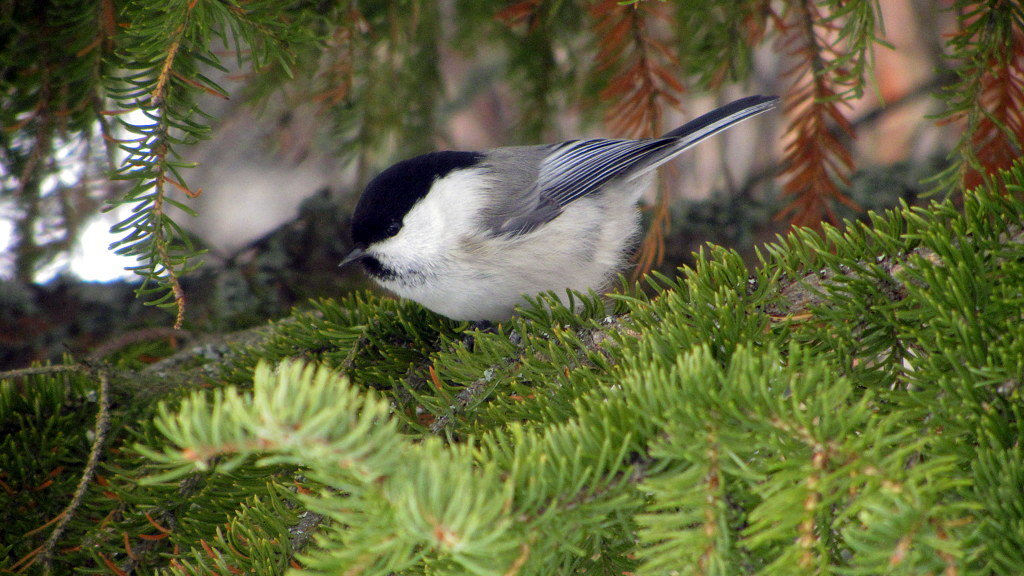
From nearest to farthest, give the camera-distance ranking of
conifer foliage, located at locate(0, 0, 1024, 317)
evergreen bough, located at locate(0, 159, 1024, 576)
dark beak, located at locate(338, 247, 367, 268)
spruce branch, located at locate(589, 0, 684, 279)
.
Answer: evergreen bough, located at locate(0, 159, 1024, 576) → conifer foliage, located at locate(0, 0, 1024, 317) → spruce branch, located at locate(589, 0, 684, 279) → dark beak, located at locate(338, 247, 367, 268)

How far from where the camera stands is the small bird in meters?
1.29

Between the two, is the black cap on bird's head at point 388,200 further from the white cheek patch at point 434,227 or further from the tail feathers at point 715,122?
the tail feathers at point 715,122

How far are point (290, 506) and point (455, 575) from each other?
43cm

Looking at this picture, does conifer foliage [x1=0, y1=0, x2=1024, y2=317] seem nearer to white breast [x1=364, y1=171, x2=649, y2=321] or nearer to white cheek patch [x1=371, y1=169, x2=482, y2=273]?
white breast [x1=364, y1=171, x2=649, y2=321]

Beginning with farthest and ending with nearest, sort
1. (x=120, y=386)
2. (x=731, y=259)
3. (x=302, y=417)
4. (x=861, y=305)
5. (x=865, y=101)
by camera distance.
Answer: (x=865, y=101) < (x=120, y=386) < (x=731, y=259) < (x=861, y=305) < (x=302, y=417)

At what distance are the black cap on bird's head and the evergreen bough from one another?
49 cm

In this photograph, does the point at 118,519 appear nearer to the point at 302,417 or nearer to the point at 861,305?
the point at 302,417

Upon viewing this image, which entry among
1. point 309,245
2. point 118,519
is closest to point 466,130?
point 309,245

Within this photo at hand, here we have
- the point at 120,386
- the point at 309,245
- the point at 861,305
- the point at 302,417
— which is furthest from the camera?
the point at 309,245

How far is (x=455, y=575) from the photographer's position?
498 mm

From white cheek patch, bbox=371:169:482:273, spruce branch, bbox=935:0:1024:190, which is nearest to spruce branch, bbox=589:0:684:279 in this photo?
white cheek patch, bbox=371:169:482:273

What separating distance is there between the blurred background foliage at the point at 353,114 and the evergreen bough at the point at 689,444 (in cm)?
30

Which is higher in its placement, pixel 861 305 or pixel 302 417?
pixel 302 417

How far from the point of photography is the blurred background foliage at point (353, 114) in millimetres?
916
